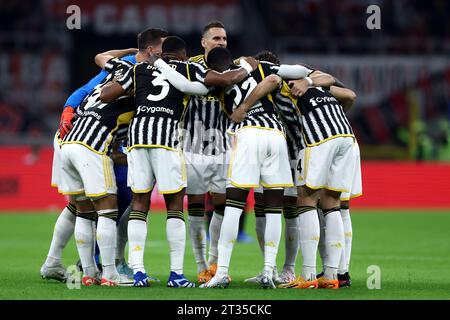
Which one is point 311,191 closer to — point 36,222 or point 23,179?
point 36,222

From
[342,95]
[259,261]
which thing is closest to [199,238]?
[342,95]

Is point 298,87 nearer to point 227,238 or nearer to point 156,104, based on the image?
point 156,104

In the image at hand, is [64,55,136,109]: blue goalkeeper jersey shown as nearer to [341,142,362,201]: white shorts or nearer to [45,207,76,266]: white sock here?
[45,207,76,266]: white sock

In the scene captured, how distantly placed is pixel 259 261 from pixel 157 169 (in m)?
3.79

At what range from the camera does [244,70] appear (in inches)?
356

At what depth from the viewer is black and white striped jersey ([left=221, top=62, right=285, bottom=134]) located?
9039mm

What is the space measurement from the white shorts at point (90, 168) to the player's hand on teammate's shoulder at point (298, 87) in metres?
1.83

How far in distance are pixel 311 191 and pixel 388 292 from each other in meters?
1.17

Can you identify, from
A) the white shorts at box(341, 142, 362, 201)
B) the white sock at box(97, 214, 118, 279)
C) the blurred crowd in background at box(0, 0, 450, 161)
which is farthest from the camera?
the blurred crowd in background at box(0, 0, 450, 161)

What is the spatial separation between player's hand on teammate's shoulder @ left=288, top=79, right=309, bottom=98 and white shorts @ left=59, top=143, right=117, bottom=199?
183 centimetres

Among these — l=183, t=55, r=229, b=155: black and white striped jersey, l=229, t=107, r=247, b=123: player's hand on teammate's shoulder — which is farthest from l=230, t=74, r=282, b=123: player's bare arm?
l=183, t=55, r=229, b=155: black and white striped jersey

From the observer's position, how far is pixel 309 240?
9.02 metres

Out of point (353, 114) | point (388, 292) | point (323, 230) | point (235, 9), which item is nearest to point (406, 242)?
point (323, 230)

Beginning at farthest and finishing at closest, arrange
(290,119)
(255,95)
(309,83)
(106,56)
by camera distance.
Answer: (106,56) < (290,119) < (309,83) < (255,95)
